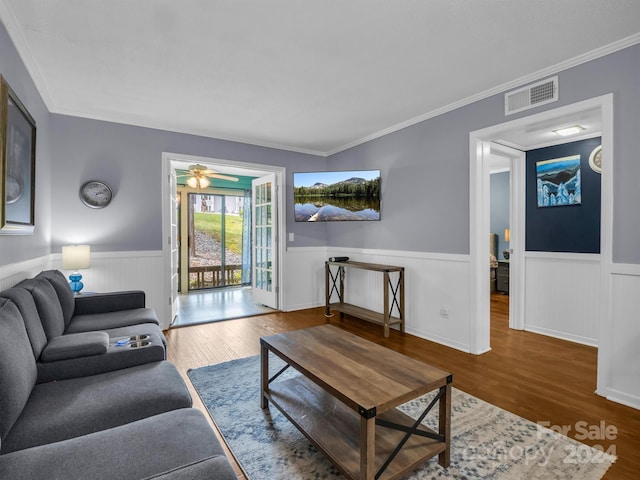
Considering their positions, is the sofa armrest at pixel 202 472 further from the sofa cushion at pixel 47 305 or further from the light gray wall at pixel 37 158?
the light gray wall at pixel 37 158

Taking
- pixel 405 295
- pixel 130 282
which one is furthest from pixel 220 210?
pixel 405 295

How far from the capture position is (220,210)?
7227 millimetres

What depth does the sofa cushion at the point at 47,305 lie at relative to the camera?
1.93m

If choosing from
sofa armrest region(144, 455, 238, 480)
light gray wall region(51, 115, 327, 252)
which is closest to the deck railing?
light gray wall region(51, 115, 327, 252)

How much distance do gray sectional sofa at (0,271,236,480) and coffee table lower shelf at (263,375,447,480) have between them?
0.64m

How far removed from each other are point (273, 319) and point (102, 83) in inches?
126

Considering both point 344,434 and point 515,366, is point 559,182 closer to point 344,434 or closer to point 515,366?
point 515,366

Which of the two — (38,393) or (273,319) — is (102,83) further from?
(273,319)

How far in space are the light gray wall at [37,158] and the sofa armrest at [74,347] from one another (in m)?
0.74

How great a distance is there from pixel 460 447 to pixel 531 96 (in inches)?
108

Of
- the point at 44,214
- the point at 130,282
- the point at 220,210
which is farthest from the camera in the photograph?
the point at 220,210

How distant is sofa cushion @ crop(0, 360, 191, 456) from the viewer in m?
1.25

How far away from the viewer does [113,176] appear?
373 cm

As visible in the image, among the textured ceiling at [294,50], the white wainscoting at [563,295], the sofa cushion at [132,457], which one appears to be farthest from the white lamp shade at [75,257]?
the white wainscoting at [563,295]
